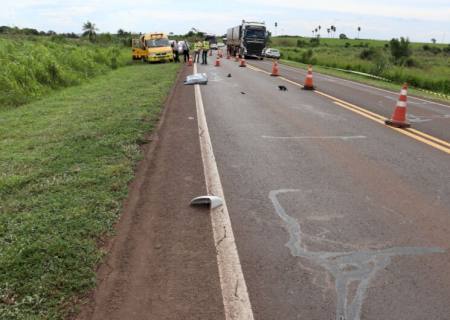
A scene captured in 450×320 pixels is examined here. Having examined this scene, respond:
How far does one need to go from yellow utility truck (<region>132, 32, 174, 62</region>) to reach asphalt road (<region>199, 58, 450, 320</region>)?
980 inches

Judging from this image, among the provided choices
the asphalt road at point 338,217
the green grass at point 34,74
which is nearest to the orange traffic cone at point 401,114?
the asphalt road at point 338,217

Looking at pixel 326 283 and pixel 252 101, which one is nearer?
pixel 326 283

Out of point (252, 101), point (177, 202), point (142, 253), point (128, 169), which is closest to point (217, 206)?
point (177, 202)

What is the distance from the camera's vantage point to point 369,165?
277 inches

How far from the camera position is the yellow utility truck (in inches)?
1330

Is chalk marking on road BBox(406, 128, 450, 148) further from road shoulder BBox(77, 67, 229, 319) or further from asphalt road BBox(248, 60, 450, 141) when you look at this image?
road shoulder BBox(77, 67, 229, 319)

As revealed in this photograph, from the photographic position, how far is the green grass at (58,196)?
3.38 metres

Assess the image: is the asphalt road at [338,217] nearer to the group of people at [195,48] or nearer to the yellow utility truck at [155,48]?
the group of people at [195,48]

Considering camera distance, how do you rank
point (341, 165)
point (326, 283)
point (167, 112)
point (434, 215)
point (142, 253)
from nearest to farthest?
point (326, 283)
point (142, 253)
point (434, 215)
point (341, 165)
point (167, 112)

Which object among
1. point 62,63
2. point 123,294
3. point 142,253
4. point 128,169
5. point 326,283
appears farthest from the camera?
point 62,63

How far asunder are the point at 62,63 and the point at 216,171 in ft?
56.1

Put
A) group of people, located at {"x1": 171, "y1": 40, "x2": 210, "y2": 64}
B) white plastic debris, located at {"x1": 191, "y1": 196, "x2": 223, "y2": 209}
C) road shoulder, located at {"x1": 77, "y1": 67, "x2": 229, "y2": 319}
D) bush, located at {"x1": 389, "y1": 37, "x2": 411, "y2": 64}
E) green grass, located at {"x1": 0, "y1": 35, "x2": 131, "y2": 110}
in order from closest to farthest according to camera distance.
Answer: road shoulder, located at {"x1": 77, "y1": 67, "x2": 229, "y2": 319} → white plastic debris, located at {"x1": 191, "y1": 196, "x2": 223, "y2": 209} → green grass, located at {"x1": 0, "y1": 35, "x2": 131, "y2": 110} → group of people, located at {"x1": 171, "y1": 40, "x2": 210, "y2": 64} → bush, located at {"x1": 389, "y1": 37, "x2": 411, "y2": 64}

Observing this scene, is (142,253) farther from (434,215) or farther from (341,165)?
(341,165)

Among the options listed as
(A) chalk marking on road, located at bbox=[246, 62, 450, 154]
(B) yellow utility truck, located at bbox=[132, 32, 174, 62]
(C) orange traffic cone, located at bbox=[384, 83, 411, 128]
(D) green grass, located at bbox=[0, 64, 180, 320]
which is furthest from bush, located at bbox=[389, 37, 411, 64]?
(D) green grass, located at bbox=[0, 64, 180, 320]
